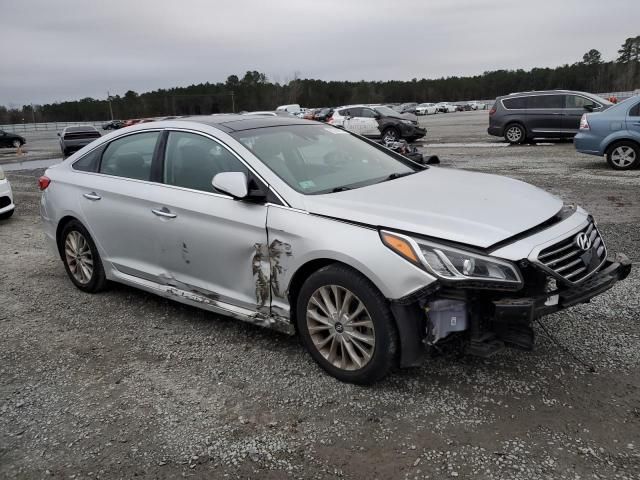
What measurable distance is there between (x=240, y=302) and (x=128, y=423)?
1.04 meters

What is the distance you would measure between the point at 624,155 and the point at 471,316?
32.7 feet

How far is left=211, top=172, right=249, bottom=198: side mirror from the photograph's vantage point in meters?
3.43

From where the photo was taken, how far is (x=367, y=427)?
9.43ft

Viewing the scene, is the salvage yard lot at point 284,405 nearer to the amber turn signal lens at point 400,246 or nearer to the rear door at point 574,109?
the amber turn signal lens at point 400,246

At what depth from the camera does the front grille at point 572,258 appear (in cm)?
286

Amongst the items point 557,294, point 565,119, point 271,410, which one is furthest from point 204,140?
point 565,119

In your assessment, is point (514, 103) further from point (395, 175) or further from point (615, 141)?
point (395, 175)

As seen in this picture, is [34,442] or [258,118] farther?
[258,118]

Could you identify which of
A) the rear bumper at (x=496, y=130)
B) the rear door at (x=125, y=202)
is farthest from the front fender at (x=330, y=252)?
the rear bumper at (x=496, y=130)

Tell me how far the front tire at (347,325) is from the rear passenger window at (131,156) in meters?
1.88

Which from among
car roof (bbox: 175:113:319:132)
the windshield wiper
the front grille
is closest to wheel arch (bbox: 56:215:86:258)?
car roof (bbox: 175:113:319:132)

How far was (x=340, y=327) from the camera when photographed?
3.20 m

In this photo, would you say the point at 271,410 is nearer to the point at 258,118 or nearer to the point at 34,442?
the point at 34,442

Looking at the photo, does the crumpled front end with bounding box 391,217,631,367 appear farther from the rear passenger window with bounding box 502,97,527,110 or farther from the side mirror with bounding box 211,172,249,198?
the rear passenger window with bounding box 502,97,527,110
